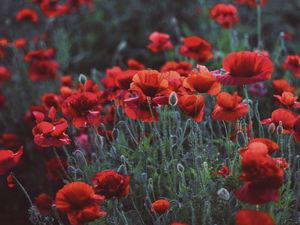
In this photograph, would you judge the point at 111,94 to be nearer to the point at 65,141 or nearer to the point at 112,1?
the point at 65,141

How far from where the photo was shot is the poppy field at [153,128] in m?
1.79

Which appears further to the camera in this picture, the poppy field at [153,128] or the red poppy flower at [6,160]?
the red poppy flower at [6,160]

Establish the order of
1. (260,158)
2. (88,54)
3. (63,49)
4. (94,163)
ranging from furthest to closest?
(88,54) → (63,49) → (94,163) → (260,158)

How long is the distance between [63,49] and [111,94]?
4.75ft

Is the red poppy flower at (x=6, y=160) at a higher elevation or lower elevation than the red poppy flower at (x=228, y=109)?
lower

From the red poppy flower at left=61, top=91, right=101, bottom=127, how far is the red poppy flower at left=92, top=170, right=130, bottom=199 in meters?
0.47

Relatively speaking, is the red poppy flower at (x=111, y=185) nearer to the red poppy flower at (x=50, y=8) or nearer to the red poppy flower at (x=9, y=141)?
the red poppy flower at (x=9, y=141)

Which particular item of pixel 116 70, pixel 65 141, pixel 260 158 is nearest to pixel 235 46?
pixel 116 70

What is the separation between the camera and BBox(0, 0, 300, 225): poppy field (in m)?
1.79

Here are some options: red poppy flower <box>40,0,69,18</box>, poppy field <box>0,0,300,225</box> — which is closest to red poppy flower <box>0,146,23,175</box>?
poppy field <box>0,0,300,225</box>

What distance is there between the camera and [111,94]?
8.75ft

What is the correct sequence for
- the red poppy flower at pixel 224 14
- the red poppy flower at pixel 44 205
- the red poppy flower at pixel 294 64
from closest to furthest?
1. the red poppy flower at pixel 44 205
2. the red poppy flower at pixel 294 64
3. the red poppy flower at pixel 224 14

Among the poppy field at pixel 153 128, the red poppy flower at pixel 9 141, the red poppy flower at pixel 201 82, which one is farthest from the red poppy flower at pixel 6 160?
the red poppy flower at pixel 9 141

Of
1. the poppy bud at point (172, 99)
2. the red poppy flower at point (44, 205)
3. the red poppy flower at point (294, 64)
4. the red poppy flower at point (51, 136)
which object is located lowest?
the red poppy flower at point (44, 205)
